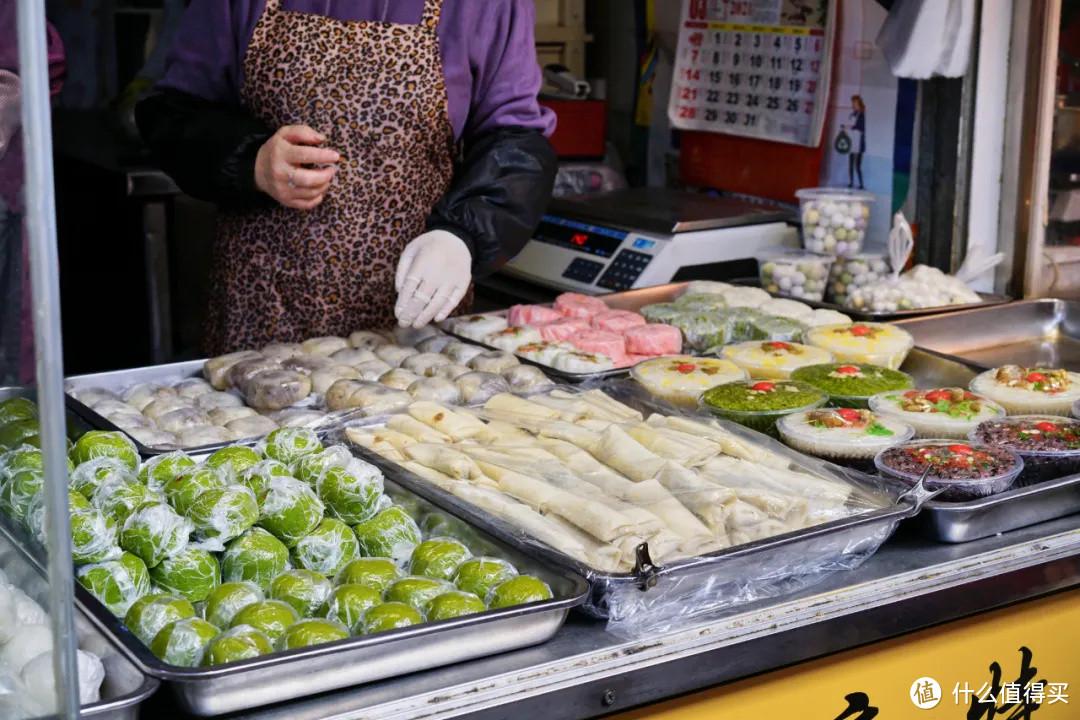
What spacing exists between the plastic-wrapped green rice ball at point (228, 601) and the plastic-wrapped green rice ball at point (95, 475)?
11.4 inches

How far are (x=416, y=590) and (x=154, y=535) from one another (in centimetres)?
34

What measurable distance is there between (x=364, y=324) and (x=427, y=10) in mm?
777

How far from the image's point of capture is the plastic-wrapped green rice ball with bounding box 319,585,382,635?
147 centimetres

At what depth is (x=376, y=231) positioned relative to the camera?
3.07m

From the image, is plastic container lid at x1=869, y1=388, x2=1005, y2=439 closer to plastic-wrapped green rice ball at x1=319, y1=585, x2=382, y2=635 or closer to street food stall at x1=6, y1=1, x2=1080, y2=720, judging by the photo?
street food stall at x1=6, y1=1, x2=1080, y2=720

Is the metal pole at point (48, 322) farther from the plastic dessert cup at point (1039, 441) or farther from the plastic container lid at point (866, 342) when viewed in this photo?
the plastic container lid at point (866, 342)

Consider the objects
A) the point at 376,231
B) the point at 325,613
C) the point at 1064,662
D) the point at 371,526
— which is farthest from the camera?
the point at 376,231

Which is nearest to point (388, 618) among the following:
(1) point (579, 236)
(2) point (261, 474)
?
(2) point (261, 474)

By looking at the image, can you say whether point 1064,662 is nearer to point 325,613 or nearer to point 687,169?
point 325,613

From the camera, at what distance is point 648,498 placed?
72.4 inches

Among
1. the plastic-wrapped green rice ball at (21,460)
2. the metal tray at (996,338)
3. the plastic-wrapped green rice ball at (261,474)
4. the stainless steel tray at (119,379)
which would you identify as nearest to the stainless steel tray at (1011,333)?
the metal tray at (996,338)

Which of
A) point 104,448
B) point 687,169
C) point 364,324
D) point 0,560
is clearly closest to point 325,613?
point 0,560

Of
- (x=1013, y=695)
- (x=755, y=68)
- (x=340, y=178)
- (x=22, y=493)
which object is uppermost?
(x=755, y=68)

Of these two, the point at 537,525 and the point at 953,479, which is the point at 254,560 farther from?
the point at 953,479
